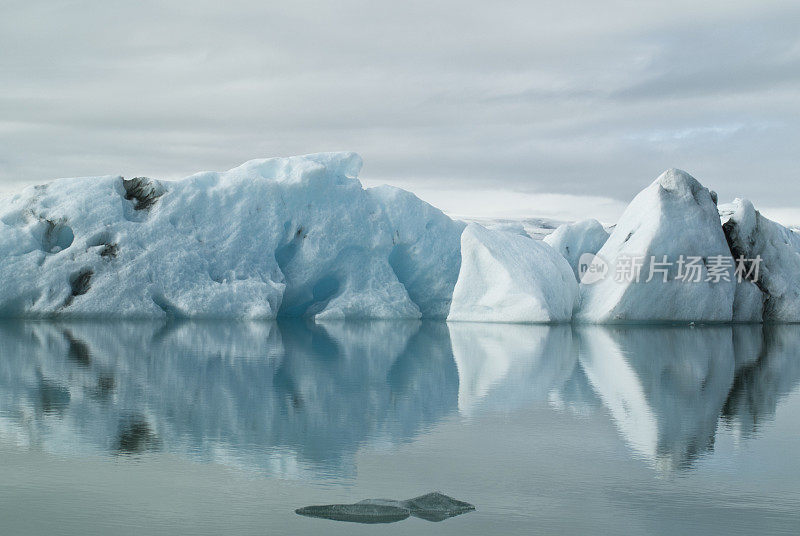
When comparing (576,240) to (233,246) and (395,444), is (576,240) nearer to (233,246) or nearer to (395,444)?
(233,246)

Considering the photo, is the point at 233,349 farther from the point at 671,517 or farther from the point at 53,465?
the point at 671,517

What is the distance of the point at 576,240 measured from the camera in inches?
1254

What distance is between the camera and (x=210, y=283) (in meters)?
22.9

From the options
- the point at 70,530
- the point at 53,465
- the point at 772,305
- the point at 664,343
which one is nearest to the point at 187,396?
the point at 53,465

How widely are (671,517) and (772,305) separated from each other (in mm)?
23583

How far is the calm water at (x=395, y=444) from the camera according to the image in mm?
4086

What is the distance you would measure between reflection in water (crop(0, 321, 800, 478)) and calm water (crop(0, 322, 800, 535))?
29 mm

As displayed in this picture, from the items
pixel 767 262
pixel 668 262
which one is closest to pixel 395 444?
pixel 668 262

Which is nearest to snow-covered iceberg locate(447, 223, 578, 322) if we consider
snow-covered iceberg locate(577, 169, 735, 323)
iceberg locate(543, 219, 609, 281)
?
snow-covered iceberg locate(577, 169, 735, 323)

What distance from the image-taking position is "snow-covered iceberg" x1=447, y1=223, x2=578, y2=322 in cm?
2205
